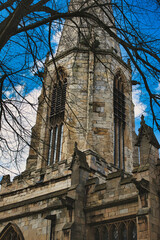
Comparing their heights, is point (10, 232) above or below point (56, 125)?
below

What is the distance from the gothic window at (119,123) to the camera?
15156 mm

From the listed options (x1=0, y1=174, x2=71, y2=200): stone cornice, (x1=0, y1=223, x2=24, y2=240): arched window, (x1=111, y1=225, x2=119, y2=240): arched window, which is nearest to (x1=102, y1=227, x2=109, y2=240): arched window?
(x1=111, y1=225, x2=119, y2=240): arched window

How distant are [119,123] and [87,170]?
5.24 m

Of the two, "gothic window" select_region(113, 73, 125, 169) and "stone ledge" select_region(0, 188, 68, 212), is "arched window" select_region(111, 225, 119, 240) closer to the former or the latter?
"stone ledge" select_region(0, 188, 68, 212)

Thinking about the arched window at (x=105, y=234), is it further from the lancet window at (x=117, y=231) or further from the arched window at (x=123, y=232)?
the arched window at (x=123, y=232)

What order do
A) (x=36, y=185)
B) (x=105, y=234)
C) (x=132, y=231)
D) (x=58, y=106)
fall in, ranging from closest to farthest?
1. (x=132, y=231)
2. (x=105, y=234)
3. (x=36, y=185)
4. (x=58, y=106)

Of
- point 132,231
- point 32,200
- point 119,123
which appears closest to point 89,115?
point 119,123

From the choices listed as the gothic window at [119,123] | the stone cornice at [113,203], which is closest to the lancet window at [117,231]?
the stone cornice at [113,203]

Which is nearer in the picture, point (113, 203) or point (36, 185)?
point (113, 203)

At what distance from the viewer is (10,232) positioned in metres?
13.3

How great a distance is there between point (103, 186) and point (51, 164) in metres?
4.73

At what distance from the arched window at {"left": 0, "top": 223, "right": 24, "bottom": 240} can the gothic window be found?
5374 millimetres

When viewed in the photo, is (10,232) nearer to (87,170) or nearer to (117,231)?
(87,170)

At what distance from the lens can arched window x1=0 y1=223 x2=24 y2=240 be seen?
42.0 feet
